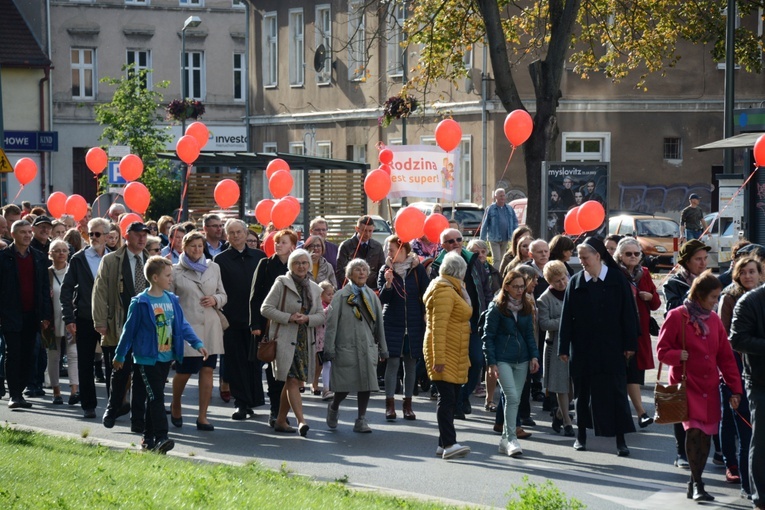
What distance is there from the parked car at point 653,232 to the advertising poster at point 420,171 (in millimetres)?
9397

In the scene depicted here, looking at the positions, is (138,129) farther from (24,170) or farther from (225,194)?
(225,194)

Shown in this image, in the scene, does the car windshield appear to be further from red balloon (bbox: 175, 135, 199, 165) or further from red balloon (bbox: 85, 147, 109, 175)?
red balloon (bbox: 175, 135, 199, 165)

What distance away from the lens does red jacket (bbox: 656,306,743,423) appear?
32.9 ft

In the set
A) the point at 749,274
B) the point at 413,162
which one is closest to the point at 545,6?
the point at 413,162

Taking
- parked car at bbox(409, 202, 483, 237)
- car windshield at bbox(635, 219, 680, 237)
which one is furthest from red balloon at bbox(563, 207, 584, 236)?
car windshield at bbox(635, 219, 680, 237)

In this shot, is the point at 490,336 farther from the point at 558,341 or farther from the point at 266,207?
the point at 266,207

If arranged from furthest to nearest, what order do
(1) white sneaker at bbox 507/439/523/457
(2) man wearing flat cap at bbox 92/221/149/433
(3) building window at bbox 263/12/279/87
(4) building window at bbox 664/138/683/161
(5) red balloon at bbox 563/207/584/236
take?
(3) building window at bbox 263/12/279/87 → (4) building window at bbox 664/138/683/161 → (5) red balloon at bbox 563/207/584/236 → (2) man wearing flat cap at bbox 92/221/149/433 → (1) white sneaker at bbox 507/439/523/457

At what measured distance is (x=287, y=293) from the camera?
12797mm

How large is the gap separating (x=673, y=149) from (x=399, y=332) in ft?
88.7

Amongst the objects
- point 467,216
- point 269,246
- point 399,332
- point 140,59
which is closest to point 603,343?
point 399,332

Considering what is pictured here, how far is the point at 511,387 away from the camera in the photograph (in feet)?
39.2

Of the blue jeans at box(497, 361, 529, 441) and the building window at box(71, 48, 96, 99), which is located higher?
the building window at box(71, 48, 96, 99)

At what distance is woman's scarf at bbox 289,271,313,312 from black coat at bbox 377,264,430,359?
4.24 ft

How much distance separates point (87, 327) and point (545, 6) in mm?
16020
